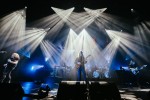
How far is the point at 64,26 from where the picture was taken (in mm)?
20625

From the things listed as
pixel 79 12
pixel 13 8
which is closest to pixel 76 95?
pixel 13 8

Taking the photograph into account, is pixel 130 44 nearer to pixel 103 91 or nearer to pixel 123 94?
pixel 123 94

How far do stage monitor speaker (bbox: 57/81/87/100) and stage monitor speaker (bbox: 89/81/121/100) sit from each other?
0.24 meters

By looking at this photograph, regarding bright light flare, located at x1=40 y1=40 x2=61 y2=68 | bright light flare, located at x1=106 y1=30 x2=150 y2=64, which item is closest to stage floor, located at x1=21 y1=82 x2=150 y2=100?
bright light flare, located at x1=40 y1=40 x2=61 y2=68

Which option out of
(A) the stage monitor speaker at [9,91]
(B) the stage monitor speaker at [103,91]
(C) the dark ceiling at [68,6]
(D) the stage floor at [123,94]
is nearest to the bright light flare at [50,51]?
(C) the dark ceiling at [68,6]

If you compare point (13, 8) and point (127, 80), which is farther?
point (13, 8)

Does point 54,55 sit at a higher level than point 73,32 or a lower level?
lower

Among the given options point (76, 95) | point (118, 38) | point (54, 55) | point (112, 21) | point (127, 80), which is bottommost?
point (76, 95)

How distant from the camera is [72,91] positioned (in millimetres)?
4938

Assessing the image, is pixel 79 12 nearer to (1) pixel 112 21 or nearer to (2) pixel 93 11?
(2) pixel 93 11

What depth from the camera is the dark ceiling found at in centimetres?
1564

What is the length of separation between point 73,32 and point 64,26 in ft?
5.21

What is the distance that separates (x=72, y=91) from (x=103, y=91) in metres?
0.92

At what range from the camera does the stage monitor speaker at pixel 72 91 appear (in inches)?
188
